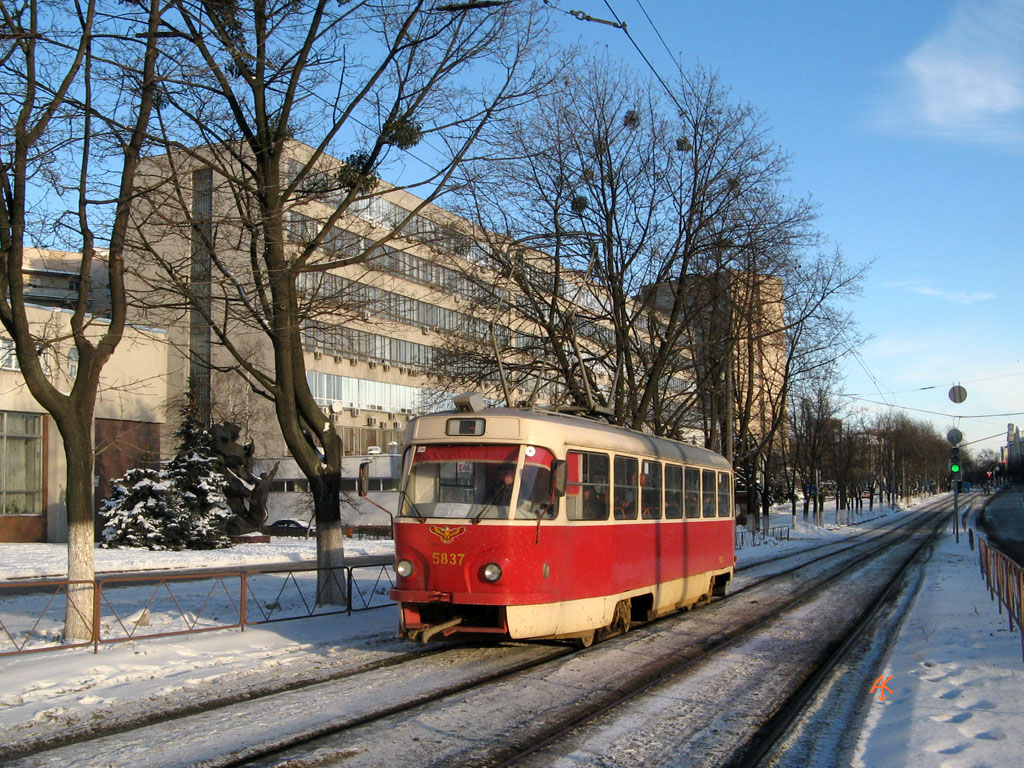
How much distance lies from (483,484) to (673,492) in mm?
5189

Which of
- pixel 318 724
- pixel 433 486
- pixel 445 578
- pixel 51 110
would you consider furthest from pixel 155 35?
pixel 318 724

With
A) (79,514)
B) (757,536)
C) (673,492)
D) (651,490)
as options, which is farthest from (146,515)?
(651,490)

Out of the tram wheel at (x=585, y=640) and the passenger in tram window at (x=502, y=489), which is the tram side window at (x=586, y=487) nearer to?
the passenger in tram window at (x=502, y=489)

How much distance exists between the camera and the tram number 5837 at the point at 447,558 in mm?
10773

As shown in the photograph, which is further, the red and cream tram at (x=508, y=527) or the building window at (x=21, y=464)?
the building window at (x=21, y=464)

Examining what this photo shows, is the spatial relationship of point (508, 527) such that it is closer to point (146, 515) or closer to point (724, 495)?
point (724, 495)

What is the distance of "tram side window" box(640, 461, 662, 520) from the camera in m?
13.7

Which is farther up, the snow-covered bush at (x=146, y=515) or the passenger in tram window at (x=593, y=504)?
the passenger in tram window at (x=593, y=504)

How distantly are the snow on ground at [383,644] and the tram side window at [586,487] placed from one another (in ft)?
10.6

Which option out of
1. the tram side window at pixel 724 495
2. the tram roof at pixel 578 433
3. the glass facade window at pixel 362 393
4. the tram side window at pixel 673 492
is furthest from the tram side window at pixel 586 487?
the glass facade window at pixel 362 393

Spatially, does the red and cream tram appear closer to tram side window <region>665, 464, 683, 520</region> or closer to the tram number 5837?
the tram number 5837

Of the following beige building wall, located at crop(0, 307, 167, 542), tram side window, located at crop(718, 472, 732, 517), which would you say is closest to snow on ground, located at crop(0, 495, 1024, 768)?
tram side window, located at crop(718, 472, 732, 517)

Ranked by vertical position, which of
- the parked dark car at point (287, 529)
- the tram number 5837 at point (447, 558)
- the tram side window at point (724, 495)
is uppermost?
the tram side window at point (724, 495)

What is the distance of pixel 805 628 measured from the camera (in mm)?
14742
